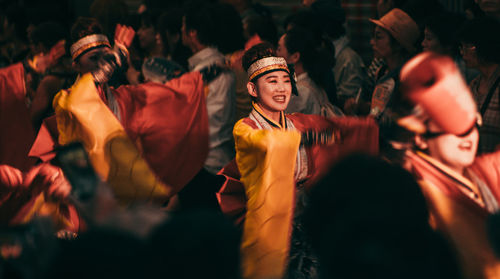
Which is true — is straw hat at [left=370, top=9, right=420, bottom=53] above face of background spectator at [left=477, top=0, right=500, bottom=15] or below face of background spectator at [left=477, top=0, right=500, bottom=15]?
below

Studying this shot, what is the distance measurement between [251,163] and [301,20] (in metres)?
2.44

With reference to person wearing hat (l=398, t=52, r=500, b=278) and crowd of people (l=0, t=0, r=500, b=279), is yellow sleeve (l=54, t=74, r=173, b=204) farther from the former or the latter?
person wearing hat (l=398, t=52, r=500, b=278)

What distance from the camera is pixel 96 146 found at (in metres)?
3.45

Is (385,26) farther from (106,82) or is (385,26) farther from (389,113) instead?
(389,113)

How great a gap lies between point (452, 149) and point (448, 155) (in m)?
0.03

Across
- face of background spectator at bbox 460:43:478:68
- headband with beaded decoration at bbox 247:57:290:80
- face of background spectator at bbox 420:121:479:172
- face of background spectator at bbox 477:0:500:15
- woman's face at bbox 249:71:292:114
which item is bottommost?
face of background spectator at bbox 420:121:479:172

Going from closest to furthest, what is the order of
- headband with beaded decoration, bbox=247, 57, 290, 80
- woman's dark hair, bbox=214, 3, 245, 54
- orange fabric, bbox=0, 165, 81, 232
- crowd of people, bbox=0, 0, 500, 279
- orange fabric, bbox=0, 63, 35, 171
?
crowd of people, bbox=0, 0, 500, 279
orange fabric, bbox=0, 165, 81, 232
headband with beaded decoration, bbox=247, 57, 290, 80
orange fabric, bbox=0, 63, 35, 171
woman's dark hair, bbox=214, 3, 245, 54

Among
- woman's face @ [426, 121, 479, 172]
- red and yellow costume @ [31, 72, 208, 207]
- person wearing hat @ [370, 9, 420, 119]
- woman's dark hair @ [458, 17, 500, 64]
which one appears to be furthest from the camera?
person wearing hat @ [370, 9, 420, 119]

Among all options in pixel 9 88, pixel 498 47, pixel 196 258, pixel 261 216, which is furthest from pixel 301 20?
pixel 196 258

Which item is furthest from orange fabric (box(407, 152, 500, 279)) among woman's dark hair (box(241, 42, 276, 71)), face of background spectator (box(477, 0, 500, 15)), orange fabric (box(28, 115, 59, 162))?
face of background spectator (box(477, 0, 500, 15))

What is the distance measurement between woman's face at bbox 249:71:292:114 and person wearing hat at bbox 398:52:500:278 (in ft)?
3.99

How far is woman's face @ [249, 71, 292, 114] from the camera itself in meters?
3.53

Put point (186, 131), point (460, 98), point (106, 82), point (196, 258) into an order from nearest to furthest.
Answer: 1. point (196, 258)
2. point (460, 98)
3. point (106, 82)
4. point (186, 131)

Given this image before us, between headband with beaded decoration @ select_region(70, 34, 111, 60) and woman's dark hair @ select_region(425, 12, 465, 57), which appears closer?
headband with beaded decoration @ select_region(70, 34, 111, 60)
